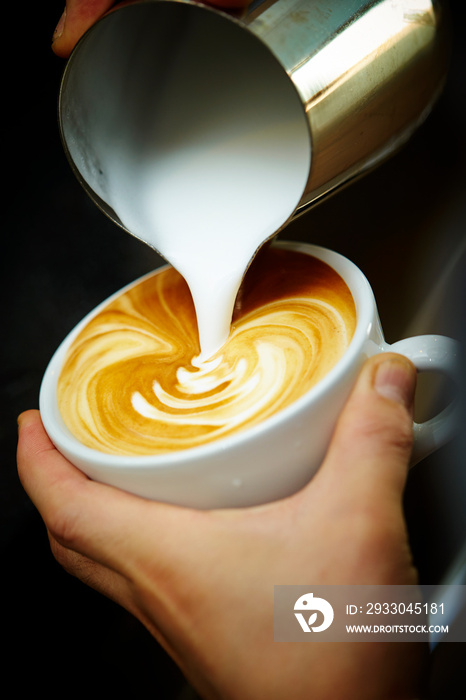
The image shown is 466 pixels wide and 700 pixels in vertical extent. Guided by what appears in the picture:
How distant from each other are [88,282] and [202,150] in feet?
1.59

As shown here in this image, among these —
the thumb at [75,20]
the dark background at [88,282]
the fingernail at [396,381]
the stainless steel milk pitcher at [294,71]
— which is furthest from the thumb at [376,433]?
the thumb at [75,20]

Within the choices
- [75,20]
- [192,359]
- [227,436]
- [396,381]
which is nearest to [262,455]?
[227,436]

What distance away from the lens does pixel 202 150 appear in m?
0.89

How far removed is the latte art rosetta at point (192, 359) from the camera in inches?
27.4

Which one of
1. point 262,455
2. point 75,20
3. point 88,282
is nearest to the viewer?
point 262,455

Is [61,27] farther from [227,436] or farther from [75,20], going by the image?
[227,436]

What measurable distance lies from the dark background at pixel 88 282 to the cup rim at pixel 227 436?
32 centimetres

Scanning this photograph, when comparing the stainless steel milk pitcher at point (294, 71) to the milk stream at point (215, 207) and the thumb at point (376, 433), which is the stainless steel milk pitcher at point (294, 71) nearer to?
the milk stream at point (215, 207)

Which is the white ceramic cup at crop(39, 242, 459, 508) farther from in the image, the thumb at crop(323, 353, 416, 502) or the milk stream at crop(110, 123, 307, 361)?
the milk stream at crop(110, 123, 307, 361)

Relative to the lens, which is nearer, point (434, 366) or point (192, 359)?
point (434, 366)

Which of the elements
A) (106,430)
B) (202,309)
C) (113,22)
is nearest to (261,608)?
(106,430)

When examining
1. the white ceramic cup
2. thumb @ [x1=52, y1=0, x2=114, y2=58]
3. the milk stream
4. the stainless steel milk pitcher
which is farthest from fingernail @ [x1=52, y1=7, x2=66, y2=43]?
the white ceramic cup

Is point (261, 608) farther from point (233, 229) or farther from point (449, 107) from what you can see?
point (449, 107)

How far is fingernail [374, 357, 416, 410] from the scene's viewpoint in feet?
2.10
